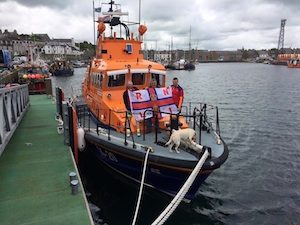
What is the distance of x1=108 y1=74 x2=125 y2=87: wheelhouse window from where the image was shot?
9078mm

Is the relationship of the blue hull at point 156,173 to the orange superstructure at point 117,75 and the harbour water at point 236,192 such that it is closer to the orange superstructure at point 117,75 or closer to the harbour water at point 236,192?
the harbour water at point 236,192

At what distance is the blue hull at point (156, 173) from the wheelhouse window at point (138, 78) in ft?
8.37

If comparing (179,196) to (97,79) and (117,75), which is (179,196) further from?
(97,79)

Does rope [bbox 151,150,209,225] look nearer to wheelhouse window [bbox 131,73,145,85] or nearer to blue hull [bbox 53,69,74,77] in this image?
wheelhouse window [bbox 131,73,145,85]

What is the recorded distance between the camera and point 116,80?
361 inches

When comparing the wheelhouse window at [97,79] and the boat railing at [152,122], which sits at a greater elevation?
the wheelhouse window at [97,79]

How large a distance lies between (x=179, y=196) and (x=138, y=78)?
505 cm

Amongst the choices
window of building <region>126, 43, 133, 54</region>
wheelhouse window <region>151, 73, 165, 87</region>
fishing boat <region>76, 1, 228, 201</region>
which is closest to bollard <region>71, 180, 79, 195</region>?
fishing boat <region>76, 1, 228, 201</region>

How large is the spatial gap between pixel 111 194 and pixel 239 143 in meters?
6.87

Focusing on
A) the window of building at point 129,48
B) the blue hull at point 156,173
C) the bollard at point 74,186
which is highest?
the window of building at point 129,48

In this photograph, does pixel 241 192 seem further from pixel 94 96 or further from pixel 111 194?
pixel 94 96

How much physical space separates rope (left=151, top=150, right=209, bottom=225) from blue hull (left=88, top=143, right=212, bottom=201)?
1.42 ft

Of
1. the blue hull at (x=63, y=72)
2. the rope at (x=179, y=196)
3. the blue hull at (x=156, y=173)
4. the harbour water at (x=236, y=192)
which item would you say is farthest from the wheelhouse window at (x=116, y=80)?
the blue hull at (x=63, y=72)

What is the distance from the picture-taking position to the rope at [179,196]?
4685 millimetres
